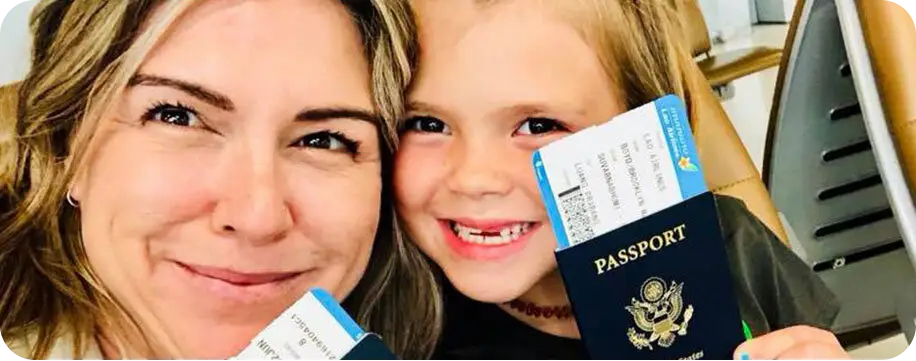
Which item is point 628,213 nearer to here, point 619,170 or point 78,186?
point 619,170

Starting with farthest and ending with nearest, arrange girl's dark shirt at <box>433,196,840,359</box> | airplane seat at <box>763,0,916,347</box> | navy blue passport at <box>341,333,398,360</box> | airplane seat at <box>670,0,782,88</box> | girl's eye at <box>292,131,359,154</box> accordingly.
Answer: airplane seat at <box>763,0,916,347</box> < airplane seat at <box>670,0,782,88</box> < girl's dark shirt at <box>433,196,840,359</box> < girl's eye at <box>292,131,359,154</box> < navy blue passport at <box>341,333,398,360</box>

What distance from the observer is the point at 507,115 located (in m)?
0.53

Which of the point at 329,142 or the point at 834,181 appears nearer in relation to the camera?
the point at 329,142

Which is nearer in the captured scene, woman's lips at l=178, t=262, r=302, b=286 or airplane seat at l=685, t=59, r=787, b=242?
woman's lips at l=178, t=262, r=302, b=286

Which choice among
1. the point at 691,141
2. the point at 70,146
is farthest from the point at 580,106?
the point at 70,146

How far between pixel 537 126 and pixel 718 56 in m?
0.34

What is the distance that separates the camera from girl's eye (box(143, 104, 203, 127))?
48cm

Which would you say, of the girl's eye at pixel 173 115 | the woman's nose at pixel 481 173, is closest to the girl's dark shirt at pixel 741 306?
the woman's nose at pixel 481 173

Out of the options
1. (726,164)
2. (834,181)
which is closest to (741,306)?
(726,164)

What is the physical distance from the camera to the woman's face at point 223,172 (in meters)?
0.47

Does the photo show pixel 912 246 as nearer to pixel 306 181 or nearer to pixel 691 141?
pixel 691 141

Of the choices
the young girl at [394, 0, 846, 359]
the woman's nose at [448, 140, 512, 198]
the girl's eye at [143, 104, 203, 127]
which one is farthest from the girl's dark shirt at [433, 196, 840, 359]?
the girl's eye at [143, 104, 203, 127]

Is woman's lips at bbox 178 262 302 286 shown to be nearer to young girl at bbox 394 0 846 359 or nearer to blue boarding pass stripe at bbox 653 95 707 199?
young girl at bbox 394 0 846 359

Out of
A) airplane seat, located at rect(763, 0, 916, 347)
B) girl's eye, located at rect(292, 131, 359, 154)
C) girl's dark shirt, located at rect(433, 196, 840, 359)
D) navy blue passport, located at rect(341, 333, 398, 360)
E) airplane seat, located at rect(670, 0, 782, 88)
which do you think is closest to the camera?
navy blue passport, located at rect(341, 333, 398, 360)
